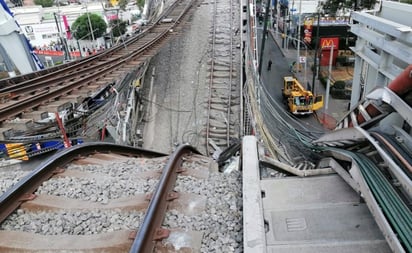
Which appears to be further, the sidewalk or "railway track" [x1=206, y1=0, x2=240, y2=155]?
the sidewalk

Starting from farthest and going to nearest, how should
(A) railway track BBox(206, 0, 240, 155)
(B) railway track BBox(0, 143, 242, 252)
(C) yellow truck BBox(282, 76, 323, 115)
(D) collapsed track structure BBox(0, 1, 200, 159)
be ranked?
(C) yellow truck BBox(282, 76, 323, 115) < (A) railway track BBox(206, 0, 240, 155) < (D) collapsed track structure BBox(0, 1, 200, 159) < (B) railway track BBox(0, 143, 242, 252)

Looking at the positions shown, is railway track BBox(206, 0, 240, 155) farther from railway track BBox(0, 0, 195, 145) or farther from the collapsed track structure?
railway track BBox(0, 0, 195, 145)

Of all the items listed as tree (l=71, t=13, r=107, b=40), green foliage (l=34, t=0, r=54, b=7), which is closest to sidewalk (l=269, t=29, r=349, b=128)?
tree (l=71, t=13, r=107, b=40)

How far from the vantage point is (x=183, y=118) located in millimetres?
11578

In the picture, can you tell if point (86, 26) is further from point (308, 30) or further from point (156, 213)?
point (156, 213)

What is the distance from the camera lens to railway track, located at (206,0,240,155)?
34.5 ft

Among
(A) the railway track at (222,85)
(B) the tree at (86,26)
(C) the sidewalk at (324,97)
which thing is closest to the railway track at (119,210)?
(A) the railway track at (222,85)

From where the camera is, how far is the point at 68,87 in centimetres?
793

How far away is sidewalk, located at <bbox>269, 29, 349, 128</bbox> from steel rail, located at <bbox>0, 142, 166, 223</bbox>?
13.1 m

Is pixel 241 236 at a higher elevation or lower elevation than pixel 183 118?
higher

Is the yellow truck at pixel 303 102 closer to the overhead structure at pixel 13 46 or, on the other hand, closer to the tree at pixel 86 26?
the overhead structure at pixel 13 46

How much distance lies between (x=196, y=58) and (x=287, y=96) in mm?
5893

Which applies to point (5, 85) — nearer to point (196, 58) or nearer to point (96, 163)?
point (96, 163)

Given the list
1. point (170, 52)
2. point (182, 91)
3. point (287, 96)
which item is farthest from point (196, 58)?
point (287, 96)
